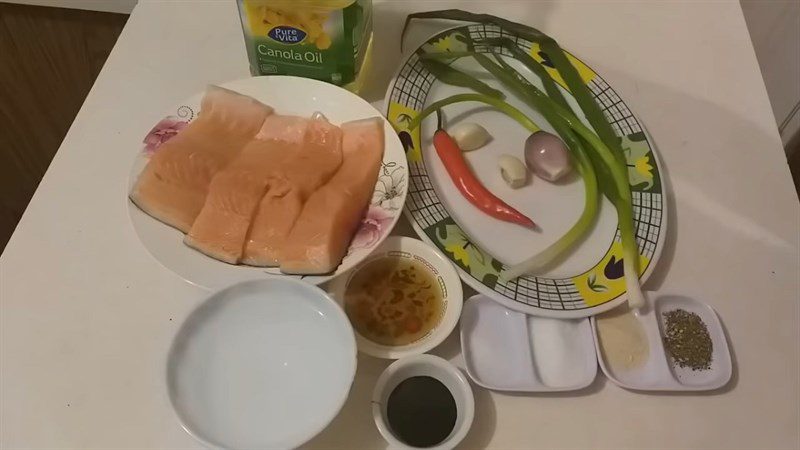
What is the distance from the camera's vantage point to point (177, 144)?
0.75 metres

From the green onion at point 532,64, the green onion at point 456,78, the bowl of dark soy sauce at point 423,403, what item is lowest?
the bowl of dark soy sauce at point 423,403

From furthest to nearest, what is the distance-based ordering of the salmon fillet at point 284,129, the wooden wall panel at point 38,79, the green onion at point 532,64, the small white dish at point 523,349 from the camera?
1. the wooden wall panel at point 38,79
2. the green onion at point 532,64
3. the salmon fillet at point 284,129
4. the small white dish at point 523,349

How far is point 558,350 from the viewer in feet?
2.33

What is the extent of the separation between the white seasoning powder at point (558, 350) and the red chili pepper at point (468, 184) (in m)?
0.14

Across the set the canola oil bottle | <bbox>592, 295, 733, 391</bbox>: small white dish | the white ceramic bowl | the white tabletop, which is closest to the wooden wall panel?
the white tabletop

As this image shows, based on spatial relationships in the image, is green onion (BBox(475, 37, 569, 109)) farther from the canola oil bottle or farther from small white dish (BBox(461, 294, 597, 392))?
small white dish (BBox(461, 294, 597, 392))

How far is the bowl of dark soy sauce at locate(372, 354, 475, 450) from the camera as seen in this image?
621mm

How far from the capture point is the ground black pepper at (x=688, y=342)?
71 cm

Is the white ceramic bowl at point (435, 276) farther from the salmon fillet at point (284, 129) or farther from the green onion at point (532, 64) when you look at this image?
the green onion at point (532, 64)

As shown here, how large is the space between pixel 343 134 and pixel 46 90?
2.52 feet

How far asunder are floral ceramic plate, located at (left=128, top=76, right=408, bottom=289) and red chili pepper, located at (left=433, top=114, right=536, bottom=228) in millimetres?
81

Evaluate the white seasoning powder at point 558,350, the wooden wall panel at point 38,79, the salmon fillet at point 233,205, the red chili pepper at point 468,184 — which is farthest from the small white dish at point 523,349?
the wooden wall panel at point 38,79

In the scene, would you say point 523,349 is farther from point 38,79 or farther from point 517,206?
point 38,79

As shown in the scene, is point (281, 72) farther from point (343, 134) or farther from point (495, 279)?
point (495, 279)
